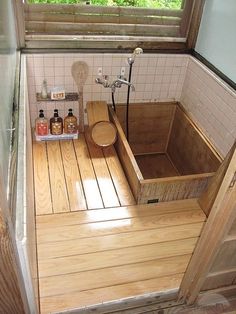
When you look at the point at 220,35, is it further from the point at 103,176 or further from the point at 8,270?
the point at 8,270

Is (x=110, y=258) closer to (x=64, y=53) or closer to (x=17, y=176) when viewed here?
(x=17, y=176)

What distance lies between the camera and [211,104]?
8.14ft

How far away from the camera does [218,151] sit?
239cm

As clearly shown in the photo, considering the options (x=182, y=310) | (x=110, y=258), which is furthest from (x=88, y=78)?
(x=182, y=310)

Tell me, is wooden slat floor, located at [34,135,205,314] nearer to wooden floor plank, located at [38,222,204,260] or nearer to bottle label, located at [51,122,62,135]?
wooden floor plank, located at [38,222,204,260]

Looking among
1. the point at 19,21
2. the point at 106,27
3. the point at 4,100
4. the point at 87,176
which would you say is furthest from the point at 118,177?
the point at 19,21

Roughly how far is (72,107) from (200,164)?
132 cm

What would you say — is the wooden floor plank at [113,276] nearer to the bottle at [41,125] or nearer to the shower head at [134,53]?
the bottle at [41,125]

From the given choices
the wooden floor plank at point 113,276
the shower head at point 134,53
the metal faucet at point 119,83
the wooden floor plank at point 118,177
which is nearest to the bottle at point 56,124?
the wooden floor plank at point 118,177

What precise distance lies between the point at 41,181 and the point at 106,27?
1451mm

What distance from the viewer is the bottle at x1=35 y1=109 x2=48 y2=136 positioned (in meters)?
2.57

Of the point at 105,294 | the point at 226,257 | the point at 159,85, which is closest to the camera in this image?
the point at 226,257

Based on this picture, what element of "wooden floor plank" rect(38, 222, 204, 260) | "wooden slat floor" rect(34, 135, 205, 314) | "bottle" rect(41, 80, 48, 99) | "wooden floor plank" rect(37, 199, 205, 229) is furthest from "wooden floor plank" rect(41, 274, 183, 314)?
"bottle" rect(41, 80, 48, 99)

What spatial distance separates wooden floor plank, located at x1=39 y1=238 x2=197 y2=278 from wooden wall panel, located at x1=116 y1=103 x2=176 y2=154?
1378 mm
